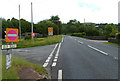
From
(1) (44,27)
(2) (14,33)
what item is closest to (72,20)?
(1) (44,27)

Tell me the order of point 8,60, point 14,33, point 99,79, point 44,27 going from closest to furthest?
point 99,79
point 8,60
point 14,33
point 44,27

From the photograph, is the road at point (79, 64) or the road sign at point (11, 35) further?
the road sign at point (11, 35)

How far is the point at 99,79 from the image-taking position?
5367 mm

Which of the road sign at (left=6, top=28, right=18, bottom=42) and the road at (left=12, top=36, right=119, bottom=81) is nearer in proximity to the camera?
the road at (left=12, top=36, right=119, bottom=81)

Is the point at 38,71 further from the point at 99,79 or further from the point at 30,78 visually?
the point at 99,79

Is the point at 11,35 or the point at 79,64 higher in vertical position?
the point at 11,35

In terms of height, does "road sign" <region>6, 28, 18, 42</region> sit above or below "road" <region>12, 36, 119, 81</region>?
above

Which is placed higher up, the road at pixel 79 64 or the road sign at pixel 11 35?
the road sign at pixel 11 35

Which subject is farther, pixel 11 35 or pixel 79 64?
pixel 79 64

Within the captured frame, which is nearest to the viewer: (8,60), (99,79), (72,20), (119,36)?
(99,79)

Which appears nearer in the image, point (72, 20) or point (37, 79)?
point (37, 79)

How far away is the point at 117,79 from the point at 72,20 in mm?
173756

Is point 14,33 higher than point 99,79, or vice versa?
point 14,33

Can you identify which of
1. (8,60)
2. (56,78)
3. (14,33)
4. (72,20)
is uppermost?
(72,20)
